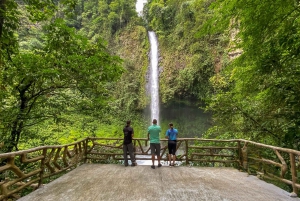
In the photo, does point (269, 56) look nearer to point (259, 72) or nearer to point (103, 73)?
point (259, 72)

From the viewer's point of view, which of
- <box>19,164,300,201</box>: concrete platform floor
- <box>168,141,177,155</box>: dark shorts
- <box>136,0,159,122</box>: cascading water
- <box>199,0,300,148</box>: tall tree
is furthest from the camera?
<box>136,0,159,122</box>: cascading water

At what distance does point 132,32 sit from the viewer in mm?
30125

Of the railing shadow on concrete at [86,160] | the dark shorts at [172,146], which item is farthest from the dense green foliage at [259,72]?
the dark shorts at [172,146]

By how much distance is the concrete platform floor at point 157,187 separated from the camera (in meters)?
3.62

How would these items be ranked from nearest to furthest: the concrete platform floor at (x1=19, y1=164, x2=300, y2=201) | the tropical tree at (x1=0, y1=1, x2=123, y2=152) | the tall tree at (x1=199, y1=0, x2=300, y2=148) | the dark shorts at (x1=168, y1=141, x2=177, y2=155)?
the concrete platform floor at (x1=19, y1=164, x2=300, y2=201)
the tall tree at (x1=199, y1=0, x2=300, y2=148)
the tropical tree at (x1=0, y1=1, x2=123, y2=152)
the dark shorts at (x1=168, y1=141, x2=177, y2=155)

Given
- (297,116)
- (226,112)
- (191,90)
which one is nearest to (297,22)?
(297,116)

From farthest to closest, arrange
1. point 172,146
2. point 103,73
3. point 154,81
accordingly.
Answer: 1. point 154,81
2. point 172,146
3. point 103,73

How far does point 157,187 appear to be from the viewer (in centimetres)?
416

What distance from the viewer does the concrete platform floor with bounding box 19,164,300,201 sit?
3619 millimetres

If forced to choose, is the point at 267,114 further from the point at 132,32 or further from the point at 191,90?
the point at 132,32

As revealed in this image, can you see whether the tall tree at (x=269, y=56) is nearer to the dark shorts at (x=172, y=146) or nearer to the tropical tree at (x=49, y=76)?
the dark shorts at (x=172, y=146)

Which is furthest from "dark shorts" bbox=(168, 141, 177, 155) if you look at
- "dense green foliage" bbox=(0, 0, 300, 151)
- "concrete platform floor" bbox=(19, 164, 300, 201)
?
"dense green foliage" bbox=(0, 0, 300, 151)

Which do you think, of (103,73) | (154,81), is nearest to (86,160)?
(103,73)

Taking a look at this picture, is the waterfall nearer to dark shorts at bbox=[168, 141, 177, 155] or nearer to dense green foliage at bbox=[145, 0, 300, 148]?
dense green foliage at bbox=[145, 0, 300, 148]
